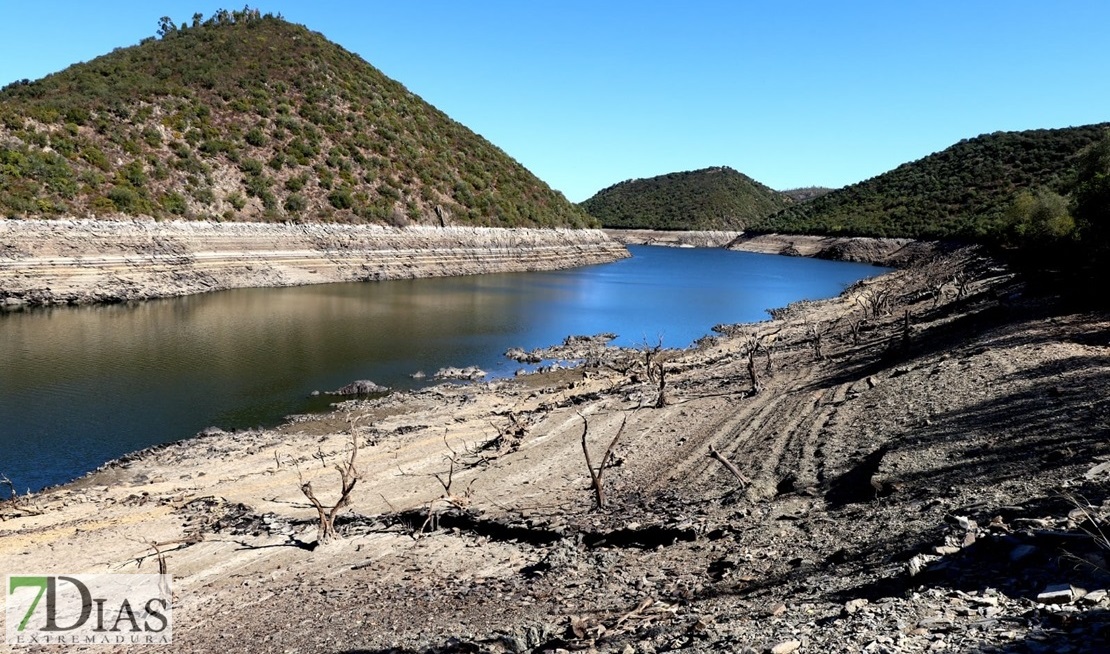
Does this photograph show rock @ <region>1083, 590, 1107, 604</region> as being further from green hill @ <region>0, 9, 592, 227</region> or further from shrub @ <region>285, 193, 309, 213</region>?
shrub @ <region>285, 193, 309, 213</region>

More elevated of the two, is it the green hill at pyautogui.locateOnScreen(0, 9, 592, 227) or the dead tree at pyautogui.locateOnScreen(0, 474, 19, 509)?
the green hill at pyautogui.locateOnScreen(0, 9, 592, 227)

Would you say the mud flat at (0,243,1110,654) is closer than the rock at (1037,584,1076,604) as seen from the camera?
No

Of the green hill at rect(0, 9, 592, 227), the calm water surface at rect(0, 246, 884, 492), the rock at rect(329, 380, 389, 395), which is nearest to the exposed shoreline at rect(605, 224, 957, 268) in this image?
the calm water surface at rect(0, 246, 884, 492)

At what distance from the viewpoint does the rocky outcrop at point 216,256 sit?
3650cm

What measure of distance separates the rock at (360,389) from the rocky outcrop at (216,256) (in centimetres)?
2367

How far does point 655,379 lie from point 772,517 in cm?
1248

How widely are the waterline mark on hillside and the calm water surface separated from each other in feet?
18.7

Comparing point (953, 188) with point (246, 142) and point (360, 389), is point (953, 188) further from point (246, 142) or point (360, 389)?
point (360, 389)

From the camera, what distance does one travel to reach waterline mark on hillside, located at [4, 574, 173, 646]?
26.9 feet

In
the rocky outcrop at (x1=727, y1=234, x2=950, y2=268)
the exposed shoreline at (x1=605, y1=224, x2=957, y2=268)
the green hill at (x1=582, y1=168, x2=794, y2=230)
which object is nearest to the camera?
the rocky outcrop at (x1=727, y1=234, x2=950, y2=268)

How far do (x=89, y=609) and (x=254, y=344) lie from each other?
20282mm

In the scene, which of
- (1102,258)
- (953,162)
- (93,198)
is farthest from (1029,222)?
(953,162)

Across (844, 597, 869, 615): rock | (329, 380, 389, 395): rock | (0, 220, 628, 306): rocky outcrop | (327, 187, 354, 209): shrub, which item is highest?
(327, 187, 354, 209): shrub

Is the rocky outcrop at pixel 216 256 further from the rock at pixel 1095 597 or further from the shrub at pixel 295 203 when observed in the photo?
the rock at pixel 1095 597
